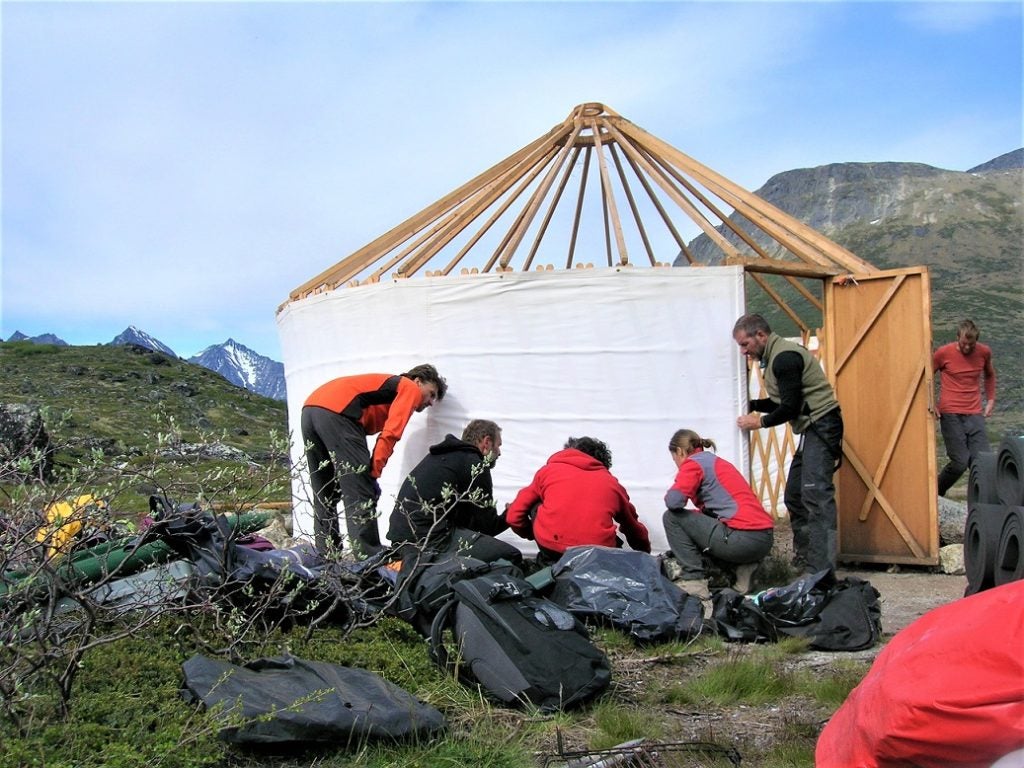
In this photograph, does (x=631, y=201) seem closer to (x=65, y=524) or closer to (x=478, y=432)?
(x=478, y=432)

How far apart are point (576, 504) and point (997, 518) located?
6.25ft

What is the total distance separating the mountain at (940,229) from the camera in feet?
168

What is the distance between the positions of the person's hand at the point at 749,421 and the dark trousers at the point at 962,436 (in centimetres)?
182

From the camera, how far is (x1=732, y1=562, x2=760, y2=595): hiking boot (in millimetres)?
5035

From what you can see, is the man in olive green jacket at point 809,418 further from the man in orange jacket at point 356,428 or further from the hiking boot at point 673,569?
the man in orange jacket at point 356,428

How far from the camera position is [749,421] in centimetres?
580

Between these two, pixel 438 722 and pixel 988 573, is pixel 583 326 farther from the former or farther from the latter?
pixel 438 722

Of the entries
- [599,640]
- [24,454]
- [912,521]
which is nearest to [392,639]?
[599,640]

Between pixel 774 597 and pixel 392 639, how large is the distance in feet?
5.55

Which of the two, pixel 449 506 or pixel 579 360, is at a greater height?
pixel 579 360

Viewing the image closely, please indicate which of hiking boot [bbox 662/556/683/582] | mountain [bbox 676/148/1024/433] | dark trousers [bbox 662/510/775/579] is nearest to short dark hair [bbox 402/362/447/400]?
dark trousers [bbox 662/510/775/579]

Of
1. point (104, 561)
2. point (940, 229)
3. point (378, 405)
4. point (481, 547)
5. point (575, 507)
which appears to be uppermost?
point (940, 229)

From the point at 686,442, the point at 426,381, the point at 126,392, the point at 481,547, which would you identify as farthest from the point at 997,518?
the point at 126,392

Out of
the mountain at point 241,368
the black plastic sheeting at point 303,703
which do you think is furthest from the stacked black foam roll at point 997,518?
the mountain at point 241,368
